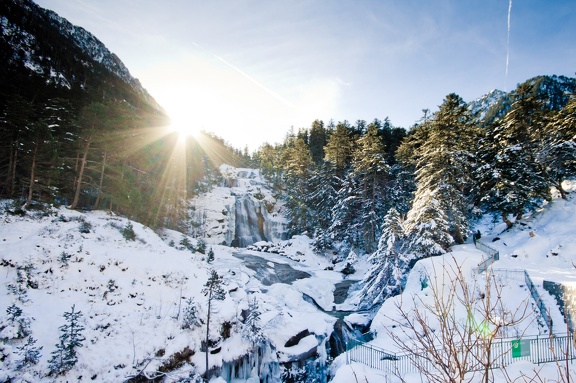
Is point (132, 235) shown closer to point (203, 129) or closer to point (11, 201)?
point (11, 201)

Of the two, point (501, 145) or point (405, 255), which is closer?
point (405, 255)

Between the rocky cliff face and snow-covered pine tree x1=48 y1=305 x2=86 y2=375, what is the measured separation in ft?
88.0

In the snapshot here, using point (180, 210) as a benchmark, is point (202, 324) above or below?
below

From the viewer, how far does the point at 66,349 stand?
31.1 ft

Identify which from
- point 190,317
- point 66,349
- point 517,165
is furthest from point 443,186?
point 66,349

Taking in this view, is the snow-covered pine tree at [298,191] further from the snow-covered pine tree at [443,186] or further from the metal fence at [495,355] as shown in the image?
the metal fence at [495,355]

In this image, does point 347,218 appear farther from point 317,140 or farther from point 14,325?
point 317,140

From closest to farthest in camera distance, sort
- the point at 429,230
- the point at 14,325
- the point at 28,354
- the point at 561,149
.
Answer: the point at 28,354
the point at 14,325
the point at 429,230
the point at 561,149

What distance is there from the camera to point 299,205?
135 ft

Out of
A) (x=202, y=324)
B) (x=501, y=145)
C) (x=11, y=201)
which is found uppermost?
(x=501, y=145)

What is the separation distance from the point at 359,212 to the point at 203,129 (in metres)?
65.8

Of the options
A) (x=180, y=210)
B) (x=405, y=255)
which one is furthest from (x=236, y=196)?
(x=405, y=255)

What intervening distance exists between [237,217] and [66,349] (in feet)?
108

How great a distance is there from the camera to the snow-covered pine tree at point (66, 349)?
9133 mm
